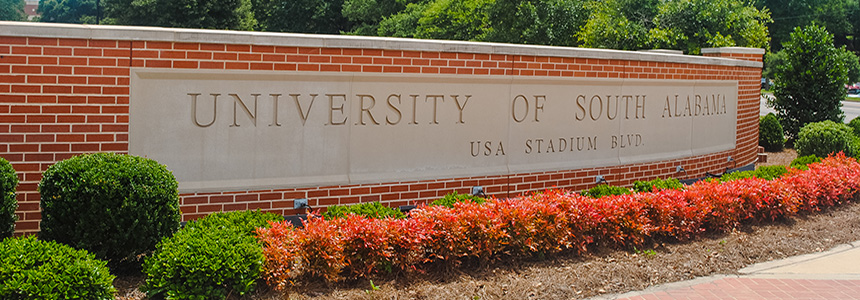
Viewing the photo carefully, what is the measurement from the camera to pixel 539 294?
554cm

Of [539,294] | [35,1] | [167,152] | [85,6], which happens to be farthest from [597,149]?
[35,1]

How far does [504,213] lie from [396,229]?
1.01 metres

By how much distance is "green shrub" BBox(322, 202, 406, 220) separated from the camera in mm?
6484

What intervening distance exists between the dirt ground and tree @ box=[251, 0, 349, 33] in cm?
4702

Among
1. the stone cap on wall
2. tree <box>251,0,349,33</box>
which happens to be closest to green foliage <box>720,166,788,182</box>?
the stone cap on wall

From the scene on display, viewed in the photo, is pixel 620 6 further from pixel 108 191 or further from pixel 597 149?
pixel 108 191

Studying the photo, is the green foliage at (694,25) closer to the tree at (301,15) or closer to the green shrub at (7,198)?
the green shrub at (7,198)

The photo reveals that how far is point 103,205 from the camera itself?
195 inches

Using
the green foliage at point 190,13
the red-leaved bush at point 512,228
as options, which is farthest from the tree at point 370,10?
the red-leaved bush at point 512,228

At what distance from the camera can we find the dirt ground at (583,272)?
5363mm

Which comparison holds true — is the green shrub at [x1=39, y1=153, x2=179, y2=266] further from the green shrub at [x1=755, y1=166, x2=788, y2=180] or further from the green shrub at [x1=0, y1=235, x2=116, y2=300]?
the green shrub at [x1=755, y1=166, x2=788, y2=180]

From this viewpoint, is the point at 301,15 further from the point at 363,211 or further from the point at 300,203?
the point at 363,211

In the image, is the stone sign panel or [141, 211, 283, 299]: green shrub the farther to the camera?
the stone sign panel

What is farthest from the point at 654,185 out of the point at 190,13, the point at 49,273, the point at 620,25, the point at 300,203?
the point at 190,13
